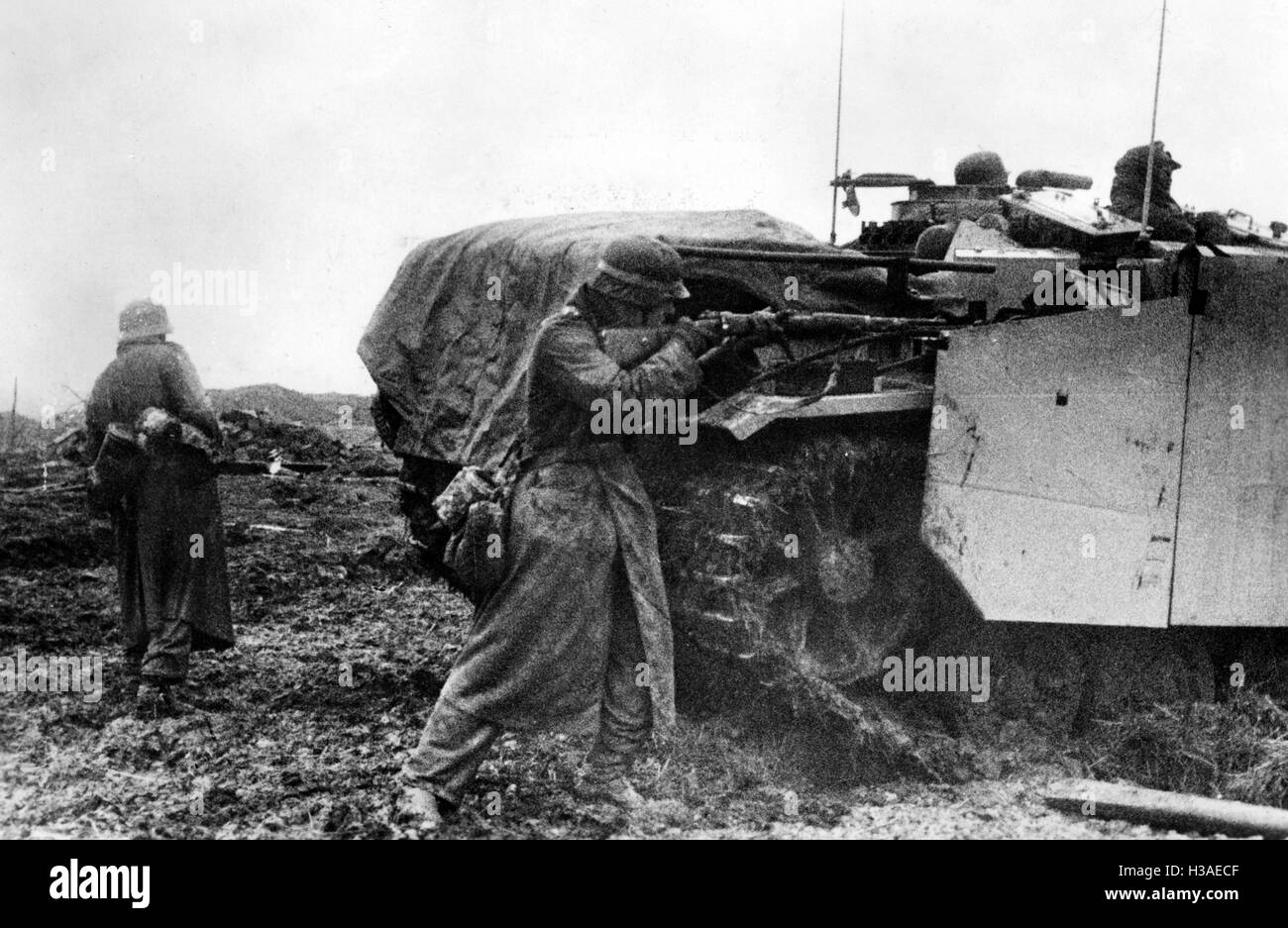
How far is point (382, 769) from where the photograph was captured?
204 inches

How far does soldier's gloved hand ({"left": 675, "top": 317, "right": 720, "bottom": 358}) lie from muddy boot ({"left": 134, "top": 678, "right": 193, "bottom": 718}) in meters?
3.15

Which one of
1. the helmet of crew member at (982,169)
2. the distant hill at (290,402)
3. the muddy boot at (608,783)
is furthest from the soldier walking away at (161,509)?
the distant hill at (290,402)

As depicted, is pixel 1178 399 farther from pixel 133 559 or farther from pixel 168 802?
pixel 133 559

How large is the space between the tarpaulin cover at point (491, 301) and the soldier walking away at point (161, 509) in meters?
1.26

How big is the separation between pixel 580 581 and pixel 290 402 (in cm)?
1919

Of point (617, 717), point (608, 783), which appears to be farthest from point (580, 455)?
point (608, 783)

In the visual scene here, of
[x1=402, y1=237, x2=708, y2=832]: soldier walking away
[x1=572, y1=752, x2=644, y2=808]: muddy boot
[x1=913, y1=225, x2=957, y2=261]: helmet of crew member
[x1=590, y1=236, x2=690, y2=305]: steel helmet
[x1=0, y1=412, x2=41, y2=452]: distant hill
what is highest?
[x1=913, y1=225, x2=957, y2=261]: helmet of crew member

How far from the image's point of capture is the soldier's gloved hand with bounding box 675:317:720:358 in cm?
485

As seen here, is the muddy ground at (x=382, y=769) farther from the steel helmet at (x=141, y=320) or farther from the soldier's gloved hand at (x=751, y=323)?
the steel helmet at (x=141, y=320)

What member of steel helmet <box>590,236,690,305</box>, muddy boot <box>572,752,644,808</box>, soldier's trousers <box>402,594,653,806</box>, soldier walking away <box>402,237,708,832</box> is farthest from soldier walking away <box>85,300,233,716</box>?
steel helmet <box>590,236,690,305</box>

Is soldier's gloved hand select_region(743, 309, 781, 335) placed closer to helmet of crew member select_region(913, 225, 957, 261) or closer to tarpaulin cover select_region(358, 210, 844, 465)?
tarpaulin cover select_region(358, 210, 844, 465)

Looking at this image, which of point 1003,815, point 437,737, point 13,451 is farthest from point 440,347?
point 13,451

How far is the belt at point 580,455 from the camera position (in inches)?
189

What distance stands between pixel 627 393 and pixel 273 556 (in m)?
5.93
